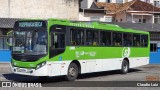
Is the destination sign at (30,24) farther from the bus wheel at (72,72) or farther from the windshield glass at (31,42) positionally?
the bus wheel at (72,72)

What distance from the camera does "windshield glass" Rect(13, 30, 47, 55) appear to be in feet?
54.0

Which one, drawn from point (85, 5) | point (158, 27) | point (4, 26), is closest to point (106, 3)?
point (85, 5)

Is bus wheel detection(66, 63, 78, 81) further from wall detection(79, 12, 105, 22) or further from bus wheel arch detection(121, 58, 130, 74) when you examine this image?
wall detection(79, 12, 105, 22)

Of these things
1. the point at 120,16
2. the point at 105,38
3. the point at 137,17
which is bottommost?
the point at 105,38

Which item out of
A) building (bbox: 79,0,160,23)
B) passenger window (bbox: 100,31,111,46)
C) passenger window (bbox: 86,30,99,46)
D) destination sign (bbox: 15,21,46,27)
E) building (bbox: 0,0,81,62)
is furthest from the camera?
building (bbox: 79,0,160,23)

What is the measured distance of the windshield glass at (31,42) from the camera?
16.5 meters

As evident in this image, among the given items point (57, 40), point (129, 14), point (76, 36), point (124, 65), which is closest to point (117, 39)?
point (124, 65)

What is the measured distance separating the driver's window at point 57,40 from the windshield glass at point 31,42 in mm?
456

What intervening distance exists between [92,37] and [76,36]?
1569mm

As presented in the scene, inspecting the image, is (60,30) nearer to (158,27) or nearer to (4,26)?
(4,26)

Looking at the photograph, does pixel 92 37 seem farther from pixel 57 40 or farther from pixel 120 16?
pixel 120 16

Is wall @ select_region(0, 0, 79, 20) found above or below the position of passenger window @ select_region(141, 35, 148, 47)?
above

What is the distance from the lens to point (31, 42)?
1655 centimetres

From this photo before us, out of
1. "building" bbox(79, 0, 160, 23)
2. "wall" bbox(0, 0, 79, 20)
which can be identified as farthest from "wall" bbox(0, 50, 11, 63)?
"building" bbox(79, 0, 160, 23)
